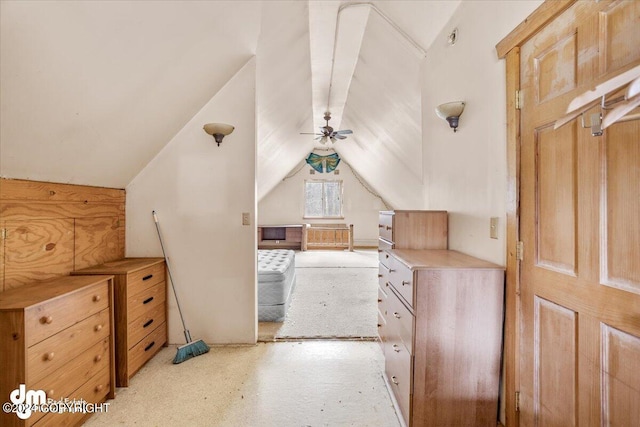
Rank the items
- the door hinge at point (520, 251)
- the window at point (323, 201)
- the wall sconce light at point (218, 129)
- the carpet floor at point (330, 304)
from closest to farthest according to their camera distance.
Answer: the door hinge at point (520, 251) < the wall sconce light at point (218, 129) < the carpet floor at point (330, 304) < the window at point (323, 201)

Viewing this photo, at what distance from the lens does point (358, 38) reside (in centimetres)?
278

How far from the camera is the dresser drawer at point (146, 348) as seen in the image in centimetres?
202

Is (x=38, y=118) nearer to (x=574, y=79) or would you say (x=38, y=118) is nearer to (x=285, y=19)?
(x=285, y=19)

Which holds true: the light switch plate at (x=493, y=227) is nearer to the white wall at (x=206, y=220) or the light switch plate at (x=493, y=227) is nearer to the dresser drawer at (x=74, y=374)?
the white wall at (x=206, y=220)

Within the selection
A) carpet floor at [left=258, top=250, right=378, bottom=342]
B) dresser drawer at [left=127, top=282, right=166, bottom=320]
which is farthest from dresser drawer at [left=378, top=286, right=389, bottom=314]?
dresser drawer at [left=127, top=282, right=166, bottom=320]

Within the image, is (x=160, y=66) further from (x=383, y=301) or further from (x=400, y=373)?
(x=400, y=373)

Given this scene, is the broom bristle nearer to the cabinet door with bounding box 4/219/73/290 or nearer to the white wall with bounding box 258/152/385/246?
the cabinet door with bounding box 4/219/73/290

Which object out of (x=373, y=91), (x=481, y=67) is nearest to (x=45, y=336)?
(x=481, y=67)

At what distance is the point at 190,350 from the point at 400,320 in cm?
169

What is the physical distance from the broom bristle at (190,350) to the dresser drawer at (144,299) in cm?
41

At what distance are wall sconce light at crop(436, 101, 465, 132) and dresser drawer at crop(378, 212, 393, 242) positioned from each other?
73cm

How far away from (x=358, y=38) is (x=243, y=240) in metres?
2.15

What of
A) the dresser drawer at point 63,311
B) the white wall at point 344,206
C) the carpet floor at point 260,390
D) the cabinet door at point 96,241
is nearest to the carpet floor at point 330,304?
the carpet floor at point 260,390

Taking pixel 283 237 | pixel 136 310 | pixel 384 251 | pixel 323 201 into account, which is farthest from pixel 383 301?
pixel 323 201
